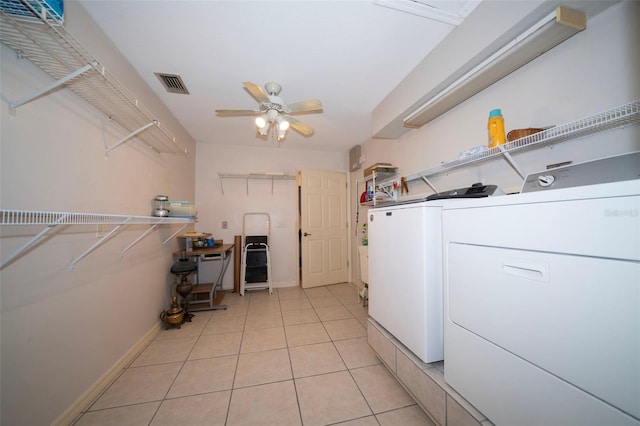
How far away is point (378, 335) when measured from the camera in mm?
1705

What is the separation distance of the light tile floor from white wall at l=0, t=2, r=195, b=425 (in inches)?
11.5

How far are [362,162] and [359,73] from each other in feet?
6.09

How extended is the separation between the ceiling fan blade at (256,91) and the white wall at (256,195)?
1.98 metres

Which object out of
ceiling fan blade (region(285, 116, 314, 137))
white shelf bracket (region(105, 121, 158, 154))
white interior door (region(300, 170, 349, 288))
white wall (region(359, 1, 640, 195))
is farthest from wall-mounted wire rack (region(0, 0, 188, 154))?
white interior door (region(300, 170, 349, 288))

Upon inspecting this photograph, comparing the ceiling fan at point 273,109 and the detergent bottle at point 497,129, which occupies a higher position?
the ceiling fan at point 273,109

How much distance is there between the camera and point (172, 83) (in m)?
2.13

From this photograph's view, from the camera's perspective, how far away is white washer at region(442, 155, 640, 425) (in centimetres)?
58

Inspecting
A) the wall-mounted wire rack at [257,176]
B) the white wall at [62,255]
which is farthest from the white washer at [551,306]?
the wall-mounted wire rack at [257,176]

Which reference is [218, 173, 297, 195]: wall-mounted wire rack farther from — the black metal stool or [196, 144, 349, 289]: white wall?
the black metal stool

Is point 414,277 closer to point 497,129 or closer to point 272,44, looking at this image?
point 497,129

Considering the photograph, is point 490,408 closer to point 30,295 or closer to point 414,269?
point 414,269

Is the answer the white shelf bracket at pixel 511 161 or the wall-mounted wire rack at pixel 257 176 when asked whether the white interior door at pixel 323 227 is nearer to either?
the wall-mounted wire rack at pixel 257 176

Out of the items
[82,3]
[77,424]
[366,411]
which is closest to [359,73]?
[82,3]

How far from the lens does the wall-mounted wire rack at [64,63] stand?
2.95 feet
